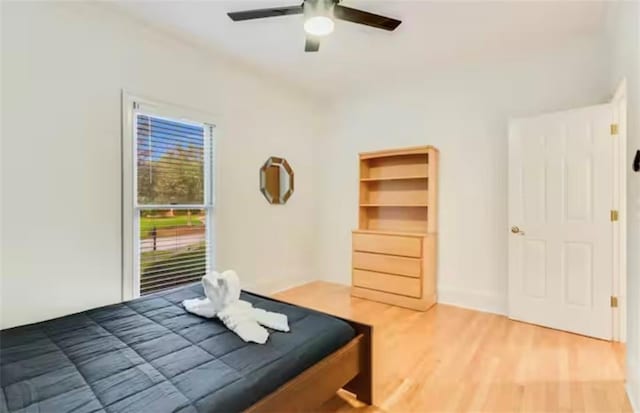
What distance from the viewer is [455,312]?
3420mm

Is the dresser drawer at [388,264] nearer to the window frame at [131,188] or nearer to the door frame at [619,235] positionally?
the door frame at [619,235]

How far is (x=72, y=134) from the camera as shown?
2.40m

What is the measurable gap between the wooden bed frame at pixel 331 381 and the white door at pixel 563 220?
204 cm

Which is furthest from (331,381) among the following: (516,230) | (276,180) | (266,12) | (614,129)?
(614,129)

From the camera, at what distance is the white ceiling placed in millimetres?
2514

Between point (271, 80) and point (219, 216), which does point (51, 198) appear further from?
point (271, 80)

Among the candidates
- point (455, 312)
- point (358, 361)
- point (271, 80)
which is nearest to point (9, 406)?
point (358, 361)

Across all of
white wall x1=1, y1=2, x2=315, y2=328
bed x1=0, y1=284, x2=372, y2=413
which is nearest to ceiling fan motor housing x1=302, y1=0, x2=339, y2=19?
white wall x1=1, y1=2, x2=315, y2=328

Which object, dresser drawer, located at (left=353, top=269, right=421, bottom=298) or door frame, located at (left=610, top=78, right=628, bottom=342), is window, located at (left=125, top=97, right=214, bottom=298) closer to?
dresser drawer, located at (left=353, top=269, right=421, bottom=298)

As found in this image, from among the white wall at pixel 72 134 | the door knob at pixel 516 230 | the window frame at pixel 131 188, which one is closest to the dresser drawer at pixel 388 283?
the door knob at pixel 516 230

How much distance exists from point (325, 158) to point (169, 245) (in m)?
2.51

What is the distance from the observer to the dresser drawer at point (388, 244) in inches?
138

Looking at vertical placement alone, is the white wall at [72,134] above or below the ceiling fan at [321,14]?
below

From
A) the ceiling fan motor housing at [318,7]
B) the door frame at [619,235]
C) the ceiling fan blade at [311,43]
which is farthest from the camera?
the door frame at [619,235]
